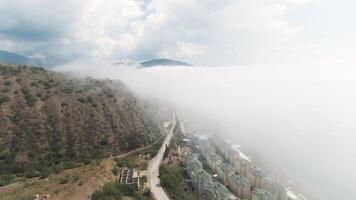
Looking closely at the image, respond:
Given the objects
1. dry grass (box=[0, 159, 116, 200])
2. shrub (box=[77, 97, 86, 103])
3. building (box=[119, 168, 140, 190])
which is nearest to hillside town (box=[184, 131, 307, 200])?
building (box=[119, 168, 140, 190])

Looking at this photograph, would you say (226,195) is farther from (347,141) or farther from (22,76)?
(347,141)

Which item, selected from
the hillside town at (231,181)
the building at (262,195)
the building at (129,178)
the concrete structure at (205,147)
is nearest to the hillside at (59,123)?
the concrete structure at (205,147)

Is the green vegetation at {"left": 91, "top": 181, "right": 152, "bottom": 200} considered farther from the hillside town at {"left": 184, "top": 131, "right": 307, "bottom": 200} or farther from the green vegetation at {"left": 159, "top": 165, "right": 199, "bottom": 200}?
the hillside town at {"left": 184, "top": 131, "right": 307, "bottom": 200}

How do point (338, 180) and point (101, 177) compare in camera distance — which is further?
point (338, 180)

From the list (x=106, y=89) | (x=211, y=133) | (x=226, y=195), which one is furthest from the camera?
(x=211, y=133)

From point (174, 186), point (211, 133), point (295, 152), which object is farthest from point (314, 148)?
point (174, 186)

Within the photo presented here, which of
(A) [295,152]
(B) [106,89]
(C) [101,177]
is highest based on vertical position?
(B) [106,89]

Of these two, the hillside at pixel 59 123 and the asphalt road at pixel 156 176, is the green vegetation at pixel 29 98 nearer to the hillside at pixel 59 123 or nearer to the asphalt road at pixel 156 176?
the hillside at pixel 59 123
